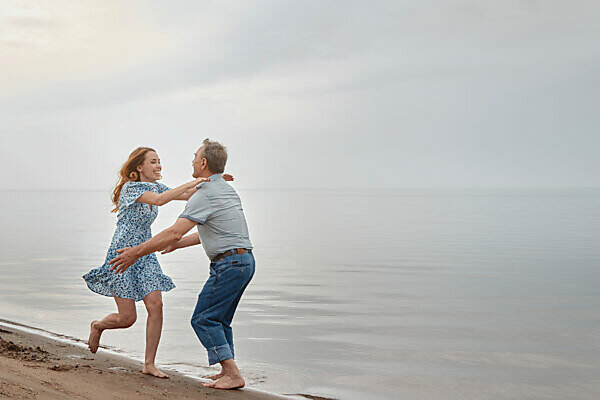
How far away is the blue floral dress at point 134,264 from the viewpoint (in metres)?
5.12

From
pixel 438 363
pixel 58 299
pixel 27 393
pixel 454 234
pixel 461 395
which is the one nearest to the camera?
pixel 27 393

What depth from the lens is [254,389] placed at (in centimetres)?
522

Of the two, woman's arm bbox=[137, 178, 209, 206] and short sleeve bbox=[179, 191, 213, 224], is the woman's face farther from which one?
short sleeve bbox=[179, 191, 213, 224]

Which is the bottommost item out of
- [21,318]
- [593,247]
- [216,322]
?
[21,318]

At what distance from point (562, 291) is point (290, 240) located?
11.5 meters

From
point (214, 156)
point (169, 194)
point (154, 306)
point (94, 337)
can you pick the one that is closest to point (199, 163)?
point (214, 156)

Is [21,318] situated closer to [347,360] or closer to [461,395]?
[347,360]

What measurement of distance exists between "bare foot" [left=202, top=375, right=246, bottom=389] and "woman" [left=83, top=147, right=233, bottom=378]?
0.42 meters

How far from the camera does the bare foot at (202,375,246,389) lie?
488 cm

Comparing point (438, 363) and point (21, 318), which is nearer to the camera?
point (438, 363)

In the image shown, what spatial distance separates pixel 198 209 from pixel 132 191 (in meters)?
0.72

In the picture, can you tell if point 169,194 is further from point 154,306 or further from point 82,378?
point 82,378

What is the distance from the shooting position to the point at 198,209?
472 centimetres

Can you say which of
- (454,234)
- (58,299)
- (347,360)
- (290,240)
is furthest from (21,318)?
(454,234)
